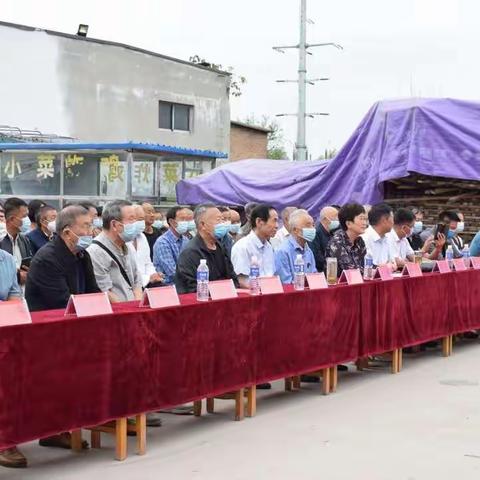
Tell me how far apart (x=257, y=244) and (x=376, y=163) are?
677cm

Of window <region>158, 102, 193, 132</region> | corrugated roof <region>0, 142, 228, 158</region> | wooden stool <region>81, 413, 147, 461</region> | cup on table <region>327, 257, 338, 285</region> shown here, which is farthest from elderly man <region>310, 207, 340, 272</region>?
window <region>158, 102, 193, 132</region>

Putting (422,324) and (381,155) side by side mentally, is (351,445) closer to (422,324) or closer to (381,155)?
(422,324)

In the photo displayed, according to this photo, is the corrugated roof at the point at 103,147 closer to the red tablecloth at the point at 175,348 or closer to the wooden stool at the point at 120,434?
the red tablecloth at the point at 175,348

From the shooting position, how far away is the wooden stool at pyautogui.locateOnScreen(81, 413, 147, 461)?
17.1 feet

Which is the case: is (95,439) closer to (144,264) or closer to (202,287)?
(202,287)

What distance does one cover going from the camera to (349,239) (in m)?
8.32

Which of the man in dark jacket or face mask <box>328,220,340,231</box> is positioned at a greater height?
face mask <box>328,220,340,231</box>

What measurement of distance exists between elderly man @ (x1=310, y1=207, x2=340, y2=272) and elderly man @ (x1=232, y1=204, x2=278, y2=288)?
1.00 meters

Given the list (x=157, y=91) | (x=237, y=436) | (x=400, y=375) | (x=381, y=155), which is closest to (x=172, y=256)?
(x=400, y=375)

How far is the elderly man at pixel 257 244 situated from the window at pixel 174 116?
1850 cm

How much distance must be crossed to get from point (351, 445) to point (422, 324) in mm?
3296

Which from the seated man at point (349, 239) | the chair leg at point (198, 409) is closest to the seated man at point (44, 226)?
the seated man at point (349, 239)

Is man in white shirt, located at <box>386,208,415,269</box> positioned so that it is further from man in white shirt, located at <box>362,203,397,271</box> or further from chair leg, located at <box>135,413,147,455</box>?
chair leg, located at <box>135,413,147,455</box>

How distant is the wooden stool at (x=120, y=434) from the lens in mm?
5203
